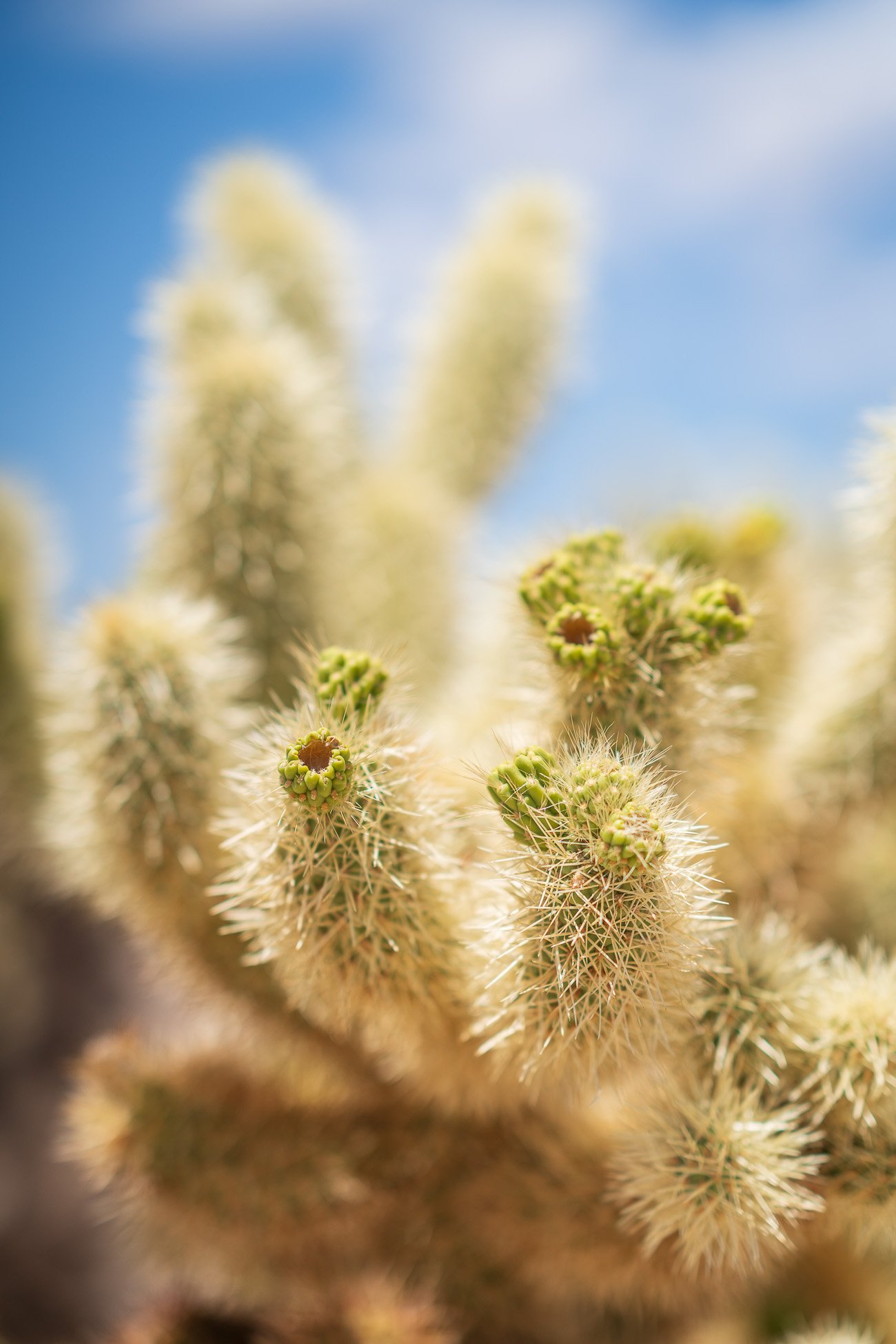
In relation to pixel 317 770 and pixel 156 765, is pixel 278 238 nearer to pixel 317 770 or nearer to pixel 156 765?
pixel 156 765

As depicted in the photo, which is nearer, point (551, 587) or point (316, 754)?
point (316, 754)

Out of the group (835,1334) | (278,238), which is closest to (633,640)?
(835,1334)

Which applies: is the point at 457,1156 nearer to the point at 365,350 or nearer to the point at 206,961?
the point at 206,961

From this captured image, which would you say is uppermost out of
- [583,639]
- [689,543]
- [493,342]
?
[493,342]

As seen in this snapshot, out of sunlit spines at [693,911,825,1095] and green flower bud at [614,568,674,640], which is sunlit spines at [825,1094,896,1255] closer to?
sunlit spines at [693,911,825,1095]

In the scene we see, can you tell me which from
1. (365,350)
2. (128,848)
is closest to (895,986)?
(128,848)

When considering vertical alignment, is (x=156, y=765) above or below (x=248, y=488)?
below

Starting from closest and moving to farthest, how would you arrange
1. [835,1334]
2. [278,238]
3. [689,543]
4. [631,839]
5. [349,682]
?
[631,839]
[349,682]
[835,1334]
[689,543]
[278,238]
